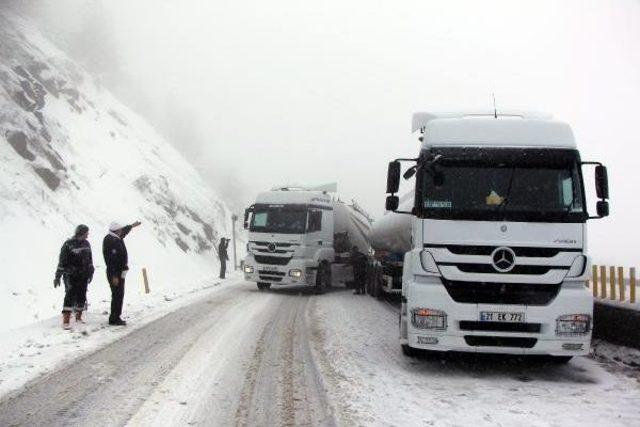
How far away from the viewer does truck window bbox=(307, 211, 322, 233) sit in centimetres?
1777

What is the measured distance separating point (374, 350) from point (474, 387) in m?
2.31

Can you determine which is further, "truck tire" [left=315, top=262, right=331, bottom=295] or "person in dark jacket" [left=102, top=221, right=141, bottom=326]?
"truck tire" [left=315, top=262, right=331, bottom=295]

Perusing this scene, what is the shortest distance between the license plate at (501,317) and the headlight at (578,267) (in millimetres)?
849

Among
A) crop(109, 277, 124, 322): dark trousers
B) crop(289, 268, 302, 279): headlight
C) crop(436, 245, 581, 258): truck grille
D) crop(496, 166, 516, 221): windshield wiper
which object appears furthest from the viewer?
crop(289, 268, 302, 279): headlight

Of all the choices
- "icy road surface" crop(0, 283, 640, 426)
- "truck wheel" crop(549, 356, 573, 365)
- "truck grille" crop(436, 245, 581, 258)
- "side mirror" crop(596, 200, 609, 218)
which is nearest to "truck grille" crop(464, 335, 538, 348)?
"icy road surface" crop(0, 283, 640, 426)

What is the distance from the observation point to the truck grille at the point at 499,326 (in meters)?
6.96

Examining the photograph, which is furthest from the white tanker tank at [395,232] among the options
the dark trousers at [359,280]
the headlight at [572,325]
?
the headlight at [572,325]

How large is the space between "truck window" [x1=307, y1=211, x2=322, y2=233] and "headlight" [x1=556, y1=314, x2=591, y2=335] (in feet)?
36.8

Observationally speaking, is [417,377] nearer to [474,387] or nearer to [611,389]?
[474,387]

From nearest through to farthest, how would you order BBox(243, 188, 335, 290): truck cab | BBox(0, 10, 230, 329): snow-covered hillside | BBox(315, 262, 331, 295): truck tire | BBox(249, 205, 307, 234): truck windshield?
BBox(243, 188, 335, 290): truck cab < BBox(249, 205, 307, 234): truck windshield < BBox(315, 262, 331, 295): truck tire < BBox(0, 10, 230, 329): snow-covered hillside

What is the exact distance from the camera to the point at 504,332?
695 cm

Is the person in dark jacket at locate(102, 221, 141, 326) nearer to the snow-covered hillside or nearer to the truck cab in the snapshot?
the snow-covered hillside

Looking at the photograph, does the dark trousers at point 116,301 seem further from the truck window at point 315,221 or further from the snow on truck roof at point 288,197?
the snow on truck roof at point 288,197

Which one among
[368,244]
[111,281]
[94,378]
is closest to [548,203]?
[94,378]
